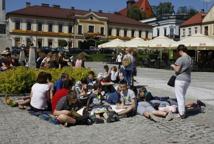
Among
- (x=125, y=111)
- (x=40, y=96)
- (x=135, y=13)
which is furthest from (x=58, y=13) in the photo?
(x=125, y=111)

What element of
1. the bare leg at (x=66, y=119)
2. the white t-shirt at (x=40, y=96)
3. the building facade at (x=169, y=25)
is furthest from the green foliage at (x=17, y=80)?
the building facade at (x=169, y=25)

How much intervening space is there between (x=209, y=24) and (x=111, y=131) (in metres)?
65.8

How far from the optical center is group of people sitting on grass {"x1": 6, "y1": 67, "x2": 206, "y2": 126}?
10.1 m

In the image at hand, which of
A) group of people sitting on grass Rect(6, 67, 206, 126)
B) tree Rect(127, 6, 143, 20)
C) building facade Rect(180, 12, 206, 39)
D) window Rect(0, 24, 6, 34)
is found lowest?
group of people sitting on grass Rect(6, 67, 206, 126)

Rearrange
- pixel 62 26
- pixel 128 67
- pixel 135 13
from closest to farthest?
pixel 128 67 → pixel 62 26 → pixel 135 13

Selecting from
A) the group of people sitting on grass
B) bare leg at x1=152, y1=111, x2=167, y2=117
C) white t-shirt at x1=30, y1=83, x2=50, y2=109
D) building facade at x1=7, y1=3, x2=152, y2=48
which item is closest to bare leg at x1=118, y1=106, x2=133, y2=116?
the group of people sitting on grass

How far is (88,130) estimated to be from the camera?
9.43 m

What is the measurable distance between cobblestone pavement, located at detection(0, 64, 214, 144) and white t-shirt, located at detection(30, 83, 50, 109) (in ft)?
1.15

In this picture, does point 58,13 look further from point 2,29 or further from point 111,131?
point 111,131

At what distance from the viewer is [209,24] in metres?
Result: 72.6

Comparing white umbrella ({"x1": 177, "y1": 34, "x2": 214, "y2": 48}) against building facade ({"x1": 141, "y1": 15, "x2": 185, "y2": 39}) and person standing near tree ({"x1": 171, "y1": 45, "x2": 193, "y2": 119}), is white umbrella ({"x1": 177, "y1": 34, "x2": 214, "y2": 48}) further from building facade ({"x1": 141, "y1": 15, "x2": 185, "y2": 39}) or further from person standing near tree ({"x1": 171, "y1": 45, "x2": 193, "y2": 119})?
building facade ({"x1": 141, "y1": 15, "x2": 185, "y2": 39})

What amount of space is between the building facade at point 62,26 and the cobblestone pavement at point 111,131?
68.0m

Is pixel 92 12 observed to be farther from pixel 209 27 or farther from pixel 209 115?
pixel 209 115

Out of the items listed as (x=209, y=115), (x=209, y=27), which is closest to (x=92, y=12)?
(x=209, y=27)
